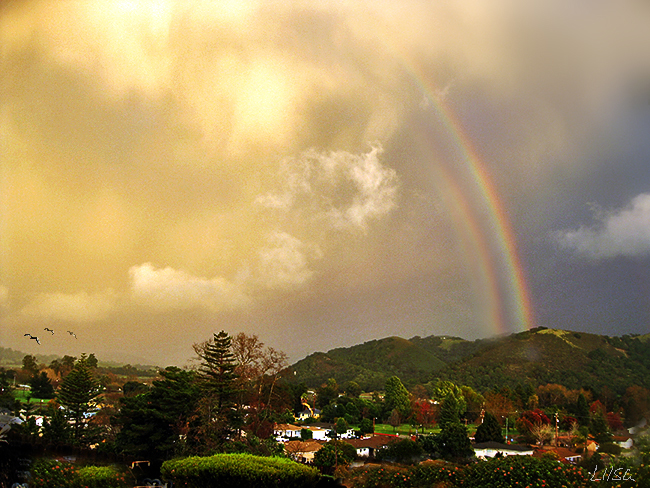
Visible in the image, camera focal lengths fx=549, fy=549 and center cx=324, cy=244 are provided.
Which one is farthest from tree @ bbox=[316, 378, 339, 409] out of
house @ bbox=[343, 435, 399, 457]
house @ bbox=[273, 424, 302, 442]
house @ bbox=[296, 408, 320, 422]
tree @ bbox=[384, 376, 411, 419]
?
house @ bbox=[343, 435, 399, 457]

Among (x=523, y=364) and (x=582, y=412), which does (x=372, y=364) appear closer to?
(x=523, y=364)

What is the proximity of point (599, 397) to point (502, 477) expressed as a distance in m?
75.2

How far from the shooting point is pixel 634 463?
11.1 meters

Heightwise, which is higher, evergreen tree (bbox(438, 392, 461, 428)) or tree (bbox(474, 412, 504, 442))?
evergreen tree (bbox(438, 392, 461, 428))

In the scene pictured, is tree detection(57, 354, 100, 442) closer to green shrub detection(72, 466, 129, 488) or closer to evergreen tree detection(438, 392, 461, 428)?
green shrub detection(72, 466, 129, 488)

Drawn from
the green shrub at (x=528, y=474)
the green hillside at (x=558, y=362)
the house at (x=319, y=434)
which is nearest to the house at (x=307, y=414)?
the house at (x=319, y=434)

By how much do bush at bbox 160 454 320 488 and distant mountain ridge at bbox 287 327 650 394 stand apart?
79050mm

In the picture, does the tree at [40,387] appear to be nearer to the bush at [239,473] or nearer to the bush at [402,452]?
the bush at [402,452]

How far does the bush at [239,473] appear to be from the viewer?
1127cm

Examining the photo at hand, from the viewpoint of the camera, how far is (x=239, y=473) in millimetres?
11242

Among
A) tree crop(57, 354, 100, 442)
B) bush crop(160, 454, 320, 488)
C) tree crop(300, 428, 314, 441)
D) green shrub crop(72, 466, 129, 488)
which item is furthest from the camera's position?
tree crop(300, 428, 314, 441)

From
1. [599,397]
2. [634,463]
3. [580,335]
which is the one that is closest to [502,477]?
[634,463]

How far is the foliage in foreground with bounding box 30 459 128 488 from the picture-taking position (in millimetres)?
10961

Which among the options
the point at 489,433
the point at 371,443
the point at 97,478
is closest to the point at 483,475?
the point at 97,478
